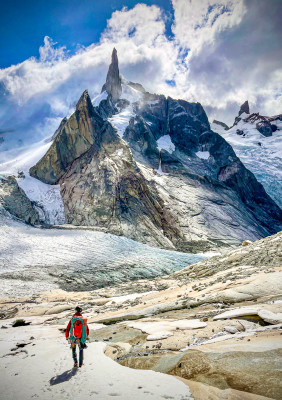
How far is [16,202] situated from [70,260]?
2732cm

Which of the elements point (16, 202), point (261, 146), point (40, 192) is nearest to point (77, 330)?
point (16, 202)

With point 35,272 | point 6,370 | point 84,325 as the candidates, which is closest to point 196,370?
point 84,325

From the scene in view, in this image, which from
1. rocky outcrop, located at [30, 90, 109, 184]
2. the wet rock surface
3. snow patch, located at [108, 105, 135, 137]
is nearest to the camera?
the wet rock surface

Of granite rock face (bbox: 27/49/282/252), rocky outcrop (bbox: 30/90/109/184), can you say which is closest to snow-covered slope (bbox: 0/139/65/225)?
granite rock face (bbox: 27/49/282/252)

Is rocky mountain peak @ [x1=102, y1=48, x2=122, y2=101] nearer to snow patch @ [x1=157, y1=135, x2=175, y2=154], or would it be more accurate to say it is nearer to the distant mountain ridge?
snow patch @ [x1=157, y1=135, x2=175, y2=154]

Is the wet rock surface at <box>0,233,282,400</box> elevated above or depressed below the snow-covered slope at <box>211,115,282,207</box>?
below

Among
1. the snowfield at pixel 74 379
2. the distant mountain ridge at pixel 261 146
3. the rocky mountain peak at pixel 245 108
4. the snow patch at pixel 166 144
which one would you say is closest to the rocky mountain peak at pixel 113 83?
the snow patch at pixel 166 144

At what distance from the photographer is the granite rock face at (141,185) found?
172ft

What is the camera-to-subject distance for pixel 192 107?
405 feet

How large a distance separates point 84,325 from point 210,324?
353 cm

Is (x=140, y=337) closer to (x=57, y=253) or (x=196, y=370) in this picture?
(x=196, y=370)

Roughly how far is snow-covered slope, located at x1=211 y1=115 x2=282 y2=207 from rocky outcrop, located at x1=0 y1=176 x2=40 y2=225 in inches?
3810

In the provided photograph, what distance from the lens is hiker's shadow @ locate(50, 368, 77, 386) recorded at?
5002 millimetres

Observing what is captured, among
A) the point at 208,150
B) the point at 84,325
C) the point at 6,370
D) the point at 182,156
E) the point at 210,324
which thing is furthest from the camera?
the point at 208,150
